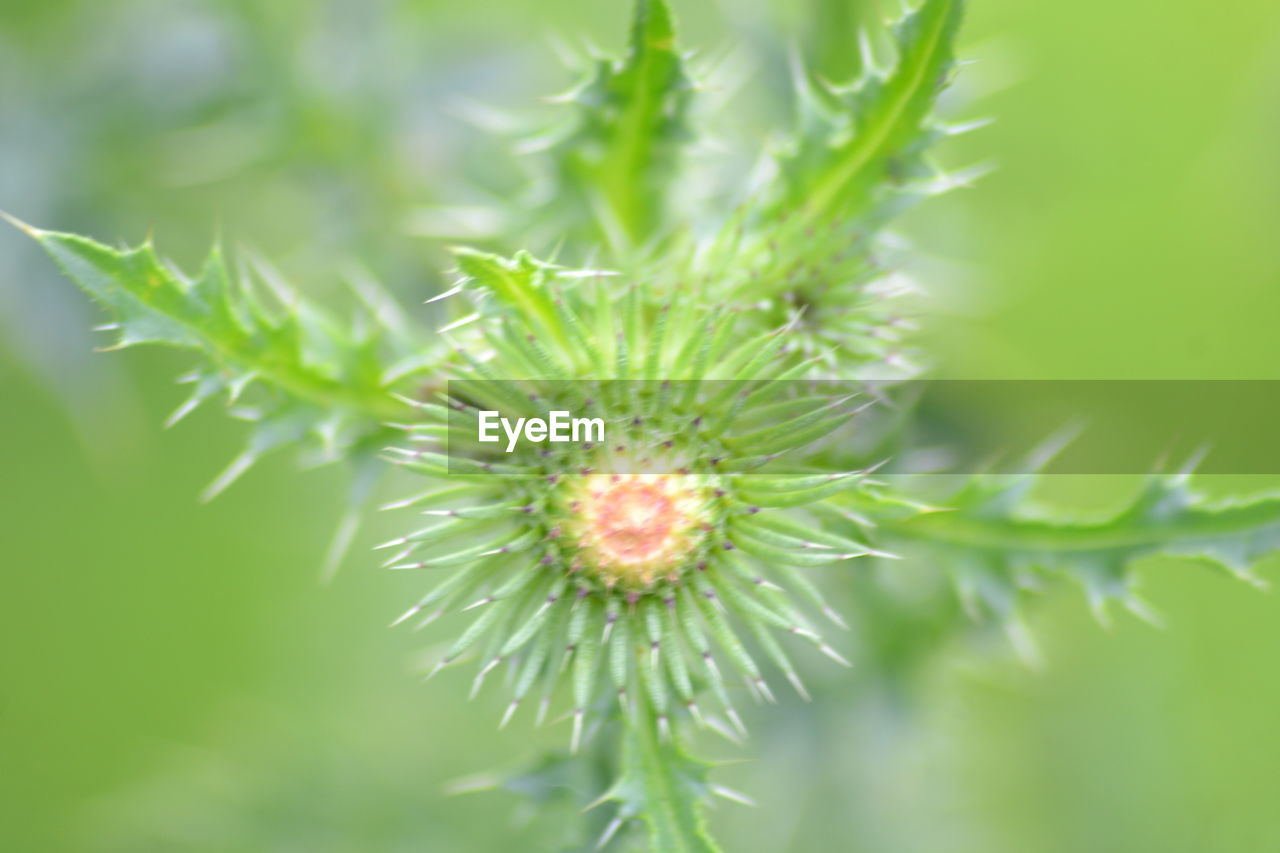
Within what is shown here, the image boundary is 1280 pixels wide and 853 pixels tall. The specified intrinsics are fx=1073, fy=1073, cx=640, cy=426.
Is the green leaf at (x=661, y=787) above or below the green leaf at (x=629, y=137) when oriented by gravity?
below

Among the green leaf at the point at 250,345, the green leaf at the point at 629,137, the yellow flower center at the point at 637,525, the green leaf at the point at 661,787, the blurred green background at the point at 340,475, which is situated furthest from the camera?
the blurred green background at the point at 340,475

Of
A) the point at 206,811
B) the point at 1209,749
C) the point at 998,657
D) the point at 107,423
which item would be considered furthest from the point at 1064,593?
the point at 107,423

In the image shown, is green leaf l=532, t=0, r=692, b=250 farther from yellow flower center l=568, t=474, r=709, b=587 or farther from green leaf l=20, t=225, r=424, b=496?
yellow flower center l=568, t=474, r=709, b=587

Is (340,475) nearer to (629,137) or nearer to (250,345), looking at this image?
(250,345)

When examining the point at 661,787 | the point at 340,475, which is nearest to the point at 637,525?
the point at 661,787

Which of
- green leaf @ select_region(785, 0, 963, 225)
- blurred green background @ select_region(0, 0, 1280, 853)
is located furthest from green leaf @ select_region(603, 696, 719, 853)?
blurred green background @ select_region(0, 0, 1280, 853)

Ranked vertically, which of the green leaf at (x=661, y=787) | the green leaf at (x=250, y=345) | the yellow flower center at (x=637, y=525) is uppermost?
the green leaf at (x=250, y=345)

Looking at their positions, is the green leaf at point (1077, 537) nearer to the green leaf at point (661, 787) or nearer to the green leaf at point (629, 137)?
the green leaf at point (661, 787)

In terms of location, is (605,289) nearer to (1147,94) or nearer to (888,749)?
(888,749)

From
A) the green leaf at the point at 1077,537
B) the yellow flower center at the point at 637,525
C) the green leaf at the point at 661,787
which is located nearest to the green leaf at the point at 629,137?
the yellow flower center at the point at 637,525
